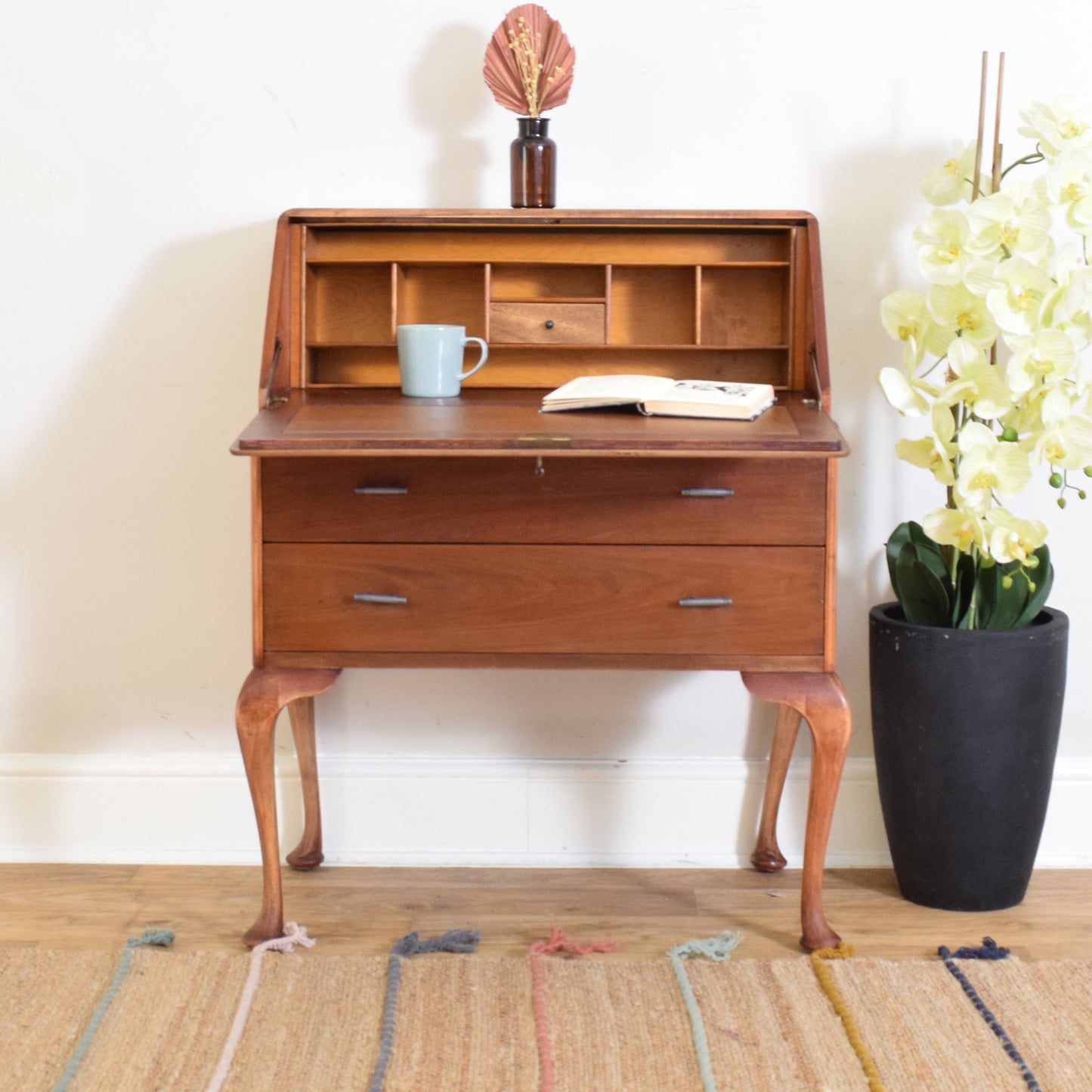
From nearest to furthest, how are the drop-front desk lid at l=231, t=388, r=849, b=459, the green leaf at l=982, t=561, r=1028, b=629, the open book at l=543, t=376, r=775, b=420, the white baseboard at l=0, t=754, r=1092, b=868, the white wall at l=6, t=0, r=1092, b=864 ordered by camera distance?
the drop-front desk lid at l=231, t=388, r=849, b=459, the open book at l=543, t=376, r=775, b=420, the green leaf at l=982, t=561, r=1028, b=629, the white wall at l=6, t=0, r=1092, b=864, the white baseboard at l=0, t=754, r=1092, b=868

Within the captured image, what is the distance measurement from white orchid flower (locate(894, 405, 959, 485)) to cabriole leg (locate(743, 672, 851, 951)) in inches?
14.2

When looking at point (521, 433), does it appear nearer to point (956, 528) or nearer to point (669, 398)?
point (669, 398)

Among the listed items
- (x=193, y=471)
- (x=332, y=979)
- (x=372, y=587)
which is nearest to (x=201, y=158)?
(x=193, y=471)

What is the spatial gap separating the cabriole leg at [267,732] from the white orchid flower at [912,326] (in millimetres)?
1002

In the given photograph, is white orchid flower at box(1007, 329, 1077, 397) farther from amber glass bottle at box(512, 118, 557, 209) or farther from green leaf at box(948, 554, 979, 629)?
amber glass bottle at box(512, 118, 557, 209)

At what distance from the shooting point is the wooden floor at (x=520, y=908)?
2.08 m

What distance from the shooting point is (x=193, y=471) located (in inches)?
93.6

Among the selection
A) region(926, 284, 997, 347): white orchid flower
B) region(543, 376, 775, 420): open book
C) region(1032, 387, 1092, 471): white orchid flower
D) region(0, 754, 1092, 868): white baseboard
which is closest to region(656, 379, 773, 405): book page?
region(543, 376, 775, 420): open book

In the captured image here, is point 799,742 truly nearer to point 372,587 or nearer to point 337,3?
point 372,587

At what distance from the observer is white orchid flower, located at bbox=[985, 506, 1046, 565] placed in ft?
6.31

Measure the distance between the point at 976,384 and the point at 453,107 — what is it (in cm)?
101

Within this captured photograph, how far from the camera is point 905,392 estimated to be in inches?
78.4

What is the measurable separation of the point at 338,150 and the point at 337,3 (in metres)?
0.24

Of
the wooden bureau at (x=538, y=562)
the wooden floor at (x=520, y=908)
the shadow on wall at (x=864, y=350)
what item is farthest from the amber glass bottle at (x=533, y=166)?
the wooden floor at (x=520, y=908)
